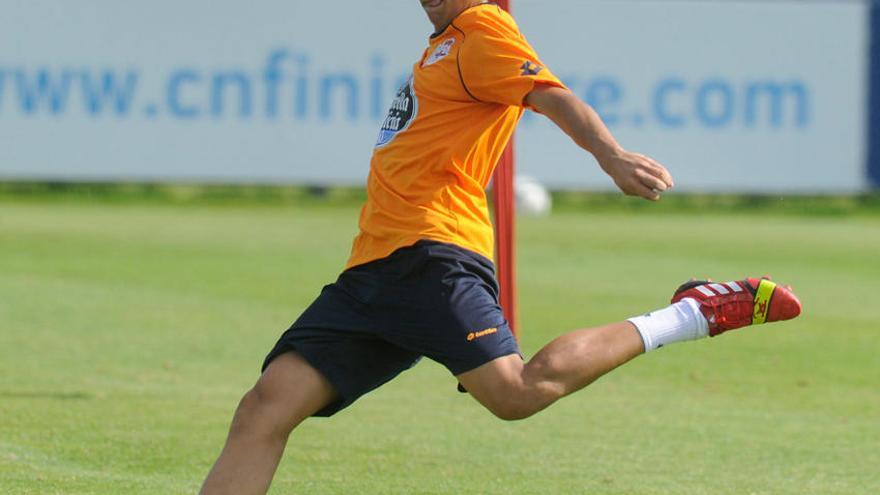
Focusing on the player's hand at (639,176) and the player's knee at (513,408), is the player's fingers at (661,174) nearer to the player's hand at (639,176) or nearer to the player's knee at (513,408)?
the player's hand at (639,176)

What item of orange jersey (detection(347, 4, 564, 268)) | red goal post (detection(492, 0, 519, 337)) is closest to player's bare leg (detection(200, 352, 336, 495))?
orange jersey (detection(347, 4, 564, 268))

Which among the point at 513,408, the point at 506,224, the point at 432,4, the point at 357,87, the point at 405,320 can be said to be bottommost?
the point at 357,87

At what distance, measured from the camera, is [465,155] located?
5590mm

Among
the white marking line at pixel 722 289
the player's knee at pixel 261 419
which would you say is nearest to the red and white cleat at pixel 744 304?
the white marking line at pixel 722 289

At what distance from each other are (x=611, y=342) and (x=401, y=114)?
1.07 metres

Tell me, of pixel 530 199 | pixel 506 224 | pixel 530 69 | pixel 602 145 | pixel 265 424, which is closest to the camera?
pixel 602 145

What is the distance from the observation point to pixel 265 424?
5.41 metres

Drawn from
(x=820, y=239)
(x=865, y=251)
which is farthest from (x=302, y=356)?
(x=820, y=239)

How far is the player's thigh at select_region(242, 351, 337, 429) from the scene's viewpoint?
5.43 m

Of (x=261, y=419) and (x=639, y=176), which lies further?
(x=261, y=419)

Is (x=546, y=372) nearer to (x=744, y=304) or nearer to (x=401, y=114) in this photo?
(x=744, y=304)

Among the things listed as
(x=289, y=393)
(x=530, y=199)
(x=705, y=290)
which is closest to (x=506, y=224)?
(x=705, y=290)

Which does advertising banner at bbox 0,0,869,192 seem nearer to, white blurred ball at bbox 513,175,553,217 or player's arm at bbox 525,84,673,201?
white blurred ball at bbox 513,175,553,217

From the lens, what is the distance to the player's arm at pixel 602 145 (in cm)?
501
